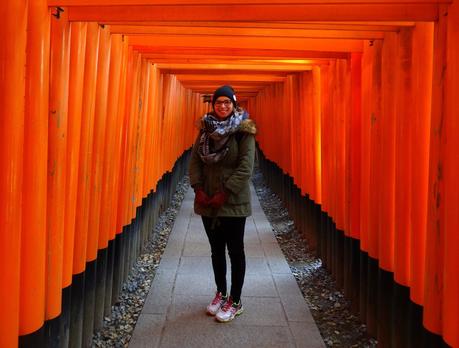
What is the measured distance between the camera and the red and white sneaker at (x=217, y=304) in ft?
12.7

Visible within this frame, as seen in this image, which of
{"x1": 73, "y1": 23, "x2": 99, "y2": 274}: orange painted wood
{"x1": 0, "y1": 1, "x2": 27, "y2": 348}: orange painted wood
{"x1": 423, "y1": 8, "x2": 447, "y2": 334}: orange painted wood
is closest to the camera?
{"x1": 0, "y1": 1, "x2": 27, "y2": 348}: orange painted wood

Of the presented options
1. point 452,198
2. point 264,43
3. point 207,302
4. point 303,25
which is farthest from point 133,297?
point 452,198

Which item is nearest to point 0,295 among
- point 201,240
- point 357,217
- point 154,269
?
point 357,217

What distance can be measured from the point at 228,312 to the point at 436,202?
2073mm

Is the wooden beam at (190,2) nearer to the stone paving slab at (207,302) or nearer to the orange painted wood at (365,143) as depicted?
the orange painted wood at (365,143)

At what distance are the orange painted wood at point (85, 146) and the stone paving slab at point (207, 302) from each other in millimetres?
916

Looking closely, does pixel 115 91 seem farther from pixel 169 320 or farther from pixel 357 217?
pixel 357 217

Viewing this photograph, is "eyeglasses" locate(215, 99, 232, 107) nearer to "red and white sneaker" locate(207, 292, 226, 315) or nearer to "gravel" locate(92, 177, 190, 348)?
"red and white sneaker" locate(207, 292, 226, 315)

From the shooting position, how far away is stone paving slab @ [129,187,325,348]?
351 cm

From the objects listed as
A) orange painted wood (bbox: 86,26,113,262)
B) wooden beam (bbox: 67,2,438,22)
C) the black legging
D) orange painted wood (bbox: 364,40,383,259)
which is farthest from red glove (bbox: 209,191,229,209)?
wooden beam (bbox: 67,2,438,22)

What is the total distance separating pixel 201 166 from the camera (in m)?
3.63

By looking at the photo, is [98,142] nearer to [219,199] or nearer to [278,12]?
[219,199]

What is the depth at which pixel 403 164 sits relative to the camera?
2.80 m

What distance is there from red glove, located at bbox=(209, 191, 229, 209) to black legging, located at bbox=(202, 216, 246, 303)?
0.15 m
